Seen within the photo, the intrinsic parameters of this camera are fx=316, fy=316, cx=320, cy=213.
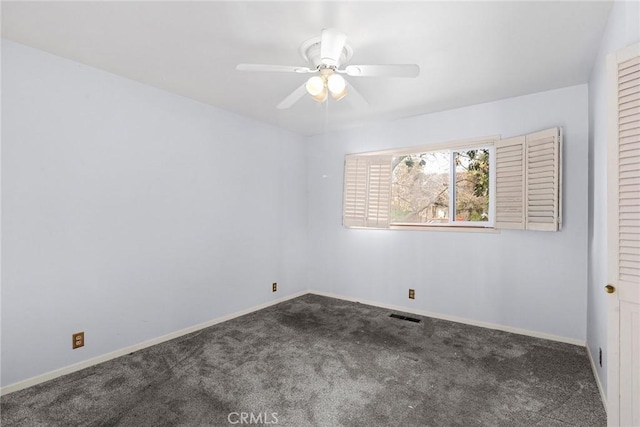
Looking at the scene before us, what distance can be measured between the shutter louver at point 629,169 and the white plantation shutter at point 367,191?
103 inches

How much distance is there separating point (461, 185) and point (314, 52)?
7.86 feet

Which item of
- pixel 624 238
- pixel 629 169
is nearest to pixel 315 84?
pixel 629 169

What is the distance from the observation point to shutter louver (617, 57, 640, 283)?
1393 millimetres

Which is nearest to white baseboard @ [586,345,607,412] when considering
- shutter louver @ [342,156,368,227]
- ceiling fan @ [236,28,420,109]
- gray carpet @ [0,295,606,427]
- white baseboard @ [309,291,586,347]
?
gray carpet @ [0,295,606,427]

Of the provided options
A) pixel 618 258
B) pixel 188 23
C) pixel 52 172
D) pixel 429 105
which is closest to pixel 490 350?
pixel 618 258

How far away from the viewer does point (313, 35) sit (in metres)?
2.06

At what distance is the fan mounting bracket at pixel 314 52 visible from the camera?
2.12 m

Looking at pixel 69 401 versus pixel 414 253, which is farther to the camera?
pixel 414 253

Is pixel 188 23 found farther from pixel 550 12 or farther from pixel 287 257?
pixel 287 257

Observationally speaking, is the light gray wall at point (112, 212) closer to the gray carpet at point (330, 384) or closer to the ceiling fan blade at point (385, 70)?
the gray carpet at point (330, 384)

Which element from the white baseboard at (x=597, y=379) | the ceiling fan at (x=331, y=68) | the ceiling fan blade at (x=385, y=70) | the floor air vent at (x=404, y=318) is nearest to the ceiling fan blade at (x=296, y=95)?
the ceiling fan at (x=331, y=68)

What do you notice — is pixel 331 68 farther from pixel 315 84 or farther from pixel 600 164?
pixel 600 164

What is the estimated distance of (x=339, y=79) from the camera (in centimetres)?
192

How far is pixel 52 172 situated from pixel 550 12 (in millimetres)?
3461
